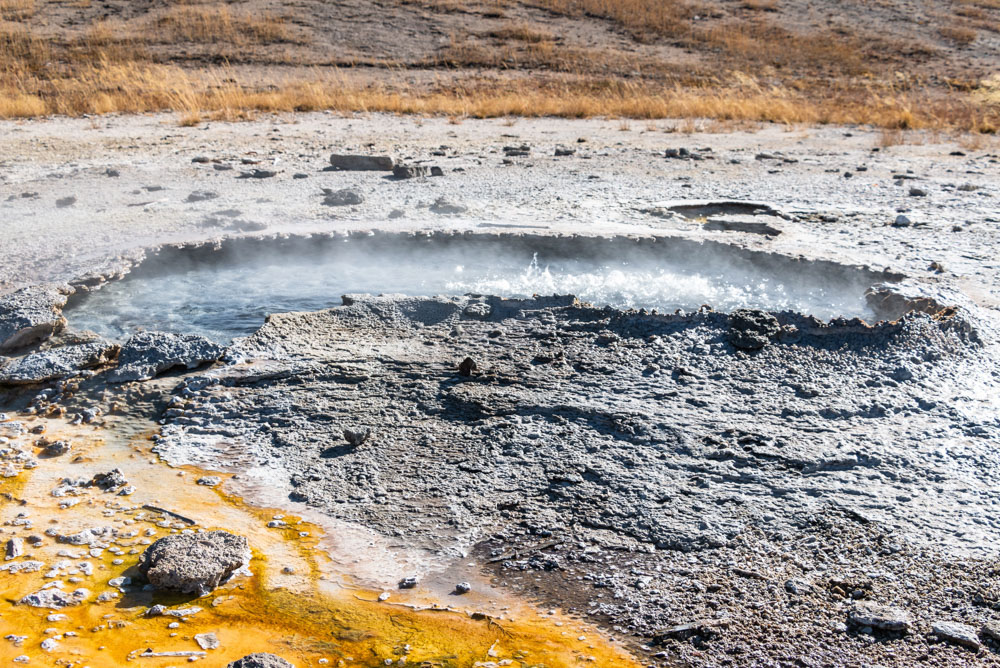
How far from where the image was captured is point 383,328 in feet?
16.2

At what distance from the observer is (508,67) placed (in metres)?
18.5

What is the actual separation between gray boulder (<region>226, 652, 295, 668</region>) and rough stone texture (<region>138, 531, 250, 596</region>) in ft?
1.55

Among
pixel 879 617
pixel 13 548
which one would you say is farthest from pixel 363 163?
pixel 879 617

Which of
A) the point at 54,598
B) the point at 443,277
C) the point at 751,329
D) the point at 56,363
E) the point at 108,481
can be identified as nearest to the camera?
the point at 54,598

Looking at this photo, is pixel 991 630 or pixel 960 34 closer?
pixel 991 630

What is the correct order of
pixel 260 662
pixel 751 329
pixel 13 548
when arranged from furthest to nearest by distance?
1. pixel 751 329
2. pixel 13 548
3. pixel 260 662

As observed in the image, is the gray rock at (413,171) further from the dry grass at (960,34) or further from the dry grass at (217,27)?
the dry grass at (960,34)

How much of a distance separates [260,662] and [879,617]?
1899mm

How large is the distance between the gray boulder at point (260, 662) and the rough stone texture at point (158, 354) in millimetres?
2163

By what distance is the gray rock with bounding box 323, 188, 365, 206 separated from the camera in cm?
747

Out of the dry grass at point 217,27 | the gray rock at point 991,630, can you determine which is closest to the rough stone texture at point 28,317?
the gray rock at point 991,630

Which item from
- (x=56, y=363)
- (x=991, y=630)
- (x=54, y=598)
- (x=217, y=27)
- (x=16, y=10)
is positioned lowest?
(x=54, y=598)

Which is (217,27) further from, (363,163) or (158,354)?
(158,354)

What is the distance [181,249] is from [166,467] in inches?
113
